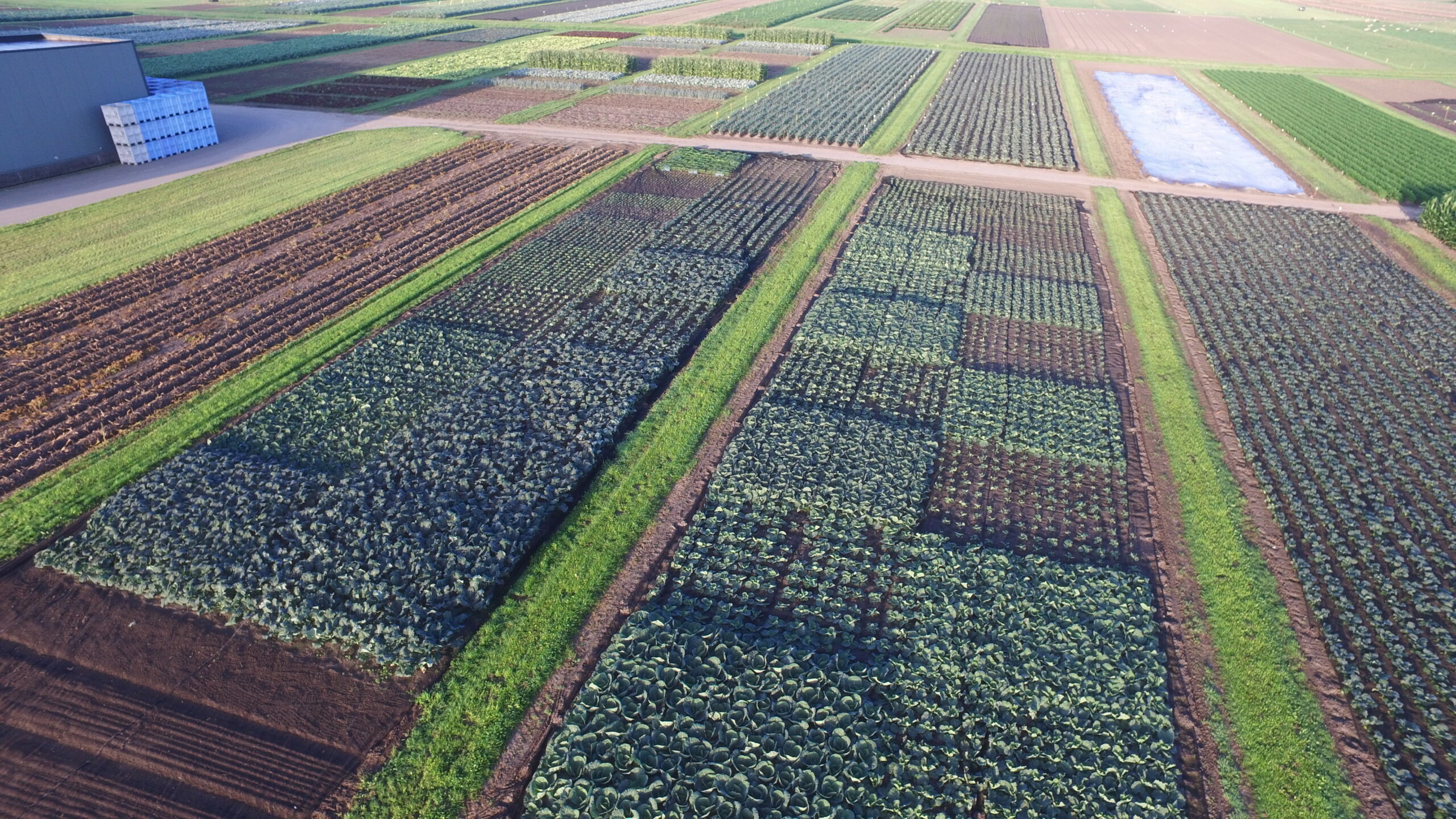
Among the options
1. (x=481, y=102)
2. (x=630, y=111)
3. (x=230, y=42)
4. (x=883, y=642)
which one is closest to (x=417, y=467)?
(x=883, y=642)

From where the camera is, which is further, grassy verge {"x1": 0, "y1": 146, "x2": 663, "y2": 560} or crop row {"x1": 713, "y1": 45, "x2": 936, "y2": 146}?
crop row {"x1": 713, "y1": 45, "x2": 936, "y2": 146}

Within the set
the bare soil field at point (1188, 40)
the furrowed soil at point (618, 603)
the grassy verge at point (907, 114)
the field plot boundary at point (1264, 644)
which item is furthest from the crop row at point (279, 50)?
the bare soil field at point (1188, 40)

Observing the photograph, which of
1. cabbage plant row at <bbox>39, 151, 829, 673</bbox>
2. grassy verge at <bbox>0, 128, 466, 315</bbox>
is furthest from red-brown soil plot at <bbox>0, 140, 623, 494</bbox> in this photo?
cabbage plant row at <bbox>39, 151, 829, 673</bbox>

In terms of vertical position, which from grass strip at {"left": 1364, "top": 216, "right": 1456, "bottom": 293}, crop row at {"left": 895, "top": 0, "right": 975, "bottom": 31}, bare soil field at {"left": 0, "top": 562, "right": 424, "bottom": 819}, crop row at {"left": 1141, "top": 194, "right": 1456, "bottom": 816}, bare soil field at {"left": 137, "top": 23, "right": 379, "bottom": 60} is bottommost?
bare soil field at {"left": 0, "top": 562, "right": 424, "bottom": 819}

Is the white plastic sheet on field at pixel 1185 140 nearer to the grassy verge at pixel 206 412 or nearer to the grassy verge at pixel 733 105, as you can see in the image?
the grassy verge at pixel 733 105

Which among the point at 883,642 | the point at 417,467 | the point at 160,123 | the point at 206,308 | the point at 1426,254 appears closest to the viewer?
the point at 883,642

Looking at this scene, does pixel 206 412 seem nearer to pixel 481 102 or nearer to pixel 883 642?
pixel 883 642

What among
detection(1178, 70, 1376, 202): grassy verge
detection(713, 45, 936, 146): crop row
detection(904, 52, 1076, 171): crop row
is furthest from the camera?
detection(713, 45, 936, 146): crop row

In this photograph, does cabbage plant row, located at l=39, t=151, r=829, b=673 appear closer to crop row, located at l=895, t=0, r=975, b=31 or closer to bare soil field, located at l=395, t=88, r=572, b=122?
bare soil field, located at l=395, t=88, r=572, b=122
